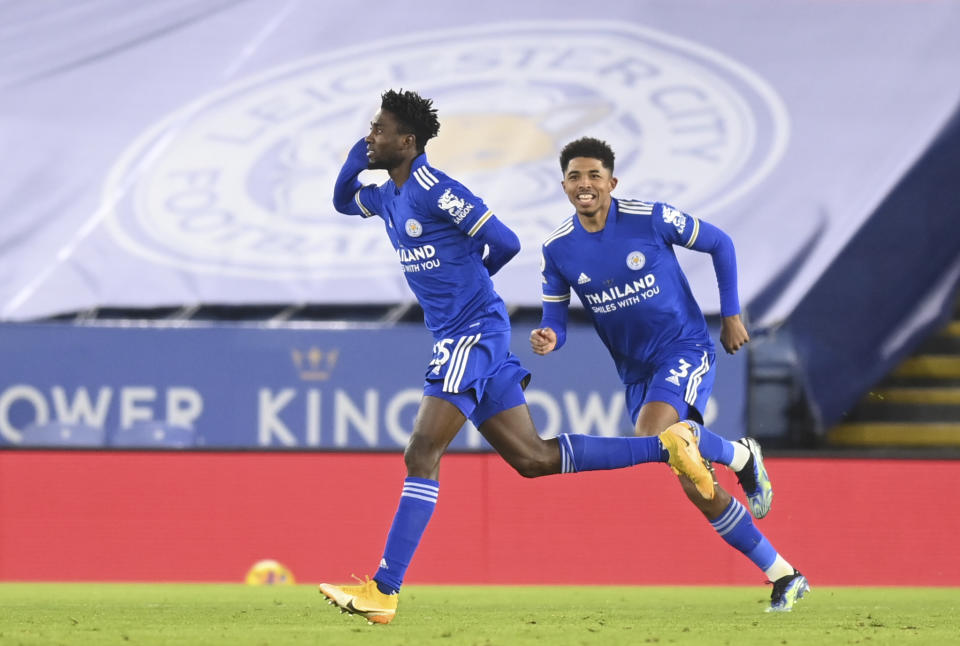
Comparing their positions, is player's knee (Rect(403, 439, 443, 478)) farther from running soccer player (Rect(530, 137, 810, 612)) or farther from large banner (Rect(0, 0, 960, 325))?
large banner (Rect(0, 0, 960, 325))

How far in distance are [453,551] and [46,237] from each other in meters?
4.46

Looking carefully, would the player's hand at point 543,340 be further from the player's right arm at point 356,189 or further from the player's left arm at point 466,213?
the player's right arm at point 356,189

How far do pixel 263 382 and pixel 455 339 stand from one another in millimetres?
5380

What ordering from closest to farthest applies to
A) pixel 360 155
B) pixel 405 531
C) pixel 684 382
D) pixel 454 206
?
pixel 405 531 < pixel 454 206 < pixel 360 155 < pixel 684 382

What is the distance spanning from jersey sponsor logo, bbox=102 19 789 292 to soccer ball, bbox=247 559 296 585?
2.39m

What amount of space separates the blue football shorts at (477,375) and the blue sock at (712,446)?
0.72m

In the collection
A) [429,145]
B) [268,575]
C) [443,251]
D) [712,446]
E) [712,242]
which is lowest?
[268,575]

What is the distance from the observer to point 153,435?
35.2 feet

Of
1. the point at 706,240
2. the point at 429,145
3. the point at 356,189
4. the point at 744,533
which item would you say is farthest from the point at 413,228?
the point at 429,145

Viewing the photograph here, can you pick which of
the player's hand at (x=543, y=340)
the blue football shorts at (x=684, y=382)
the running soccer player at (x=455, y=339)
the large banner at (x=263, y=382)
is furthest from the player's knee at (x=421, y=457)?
the large banner at (x=263, y=382)

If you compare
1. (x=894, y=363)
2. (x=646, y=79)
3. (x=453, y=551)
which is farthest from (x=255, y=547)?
(x=646, y=79)

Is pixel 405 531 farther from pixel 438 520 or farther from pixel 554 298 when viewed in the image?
pixel 438 520

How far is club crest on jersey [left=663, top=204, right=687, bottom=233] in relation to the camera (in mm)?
6398

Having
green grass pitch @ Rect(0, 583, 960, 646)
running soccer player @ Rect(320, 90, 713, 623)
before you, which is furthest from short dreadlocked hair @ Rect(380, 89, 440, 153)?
green grass pitch @ Rect(0, 583, 960, 646)
